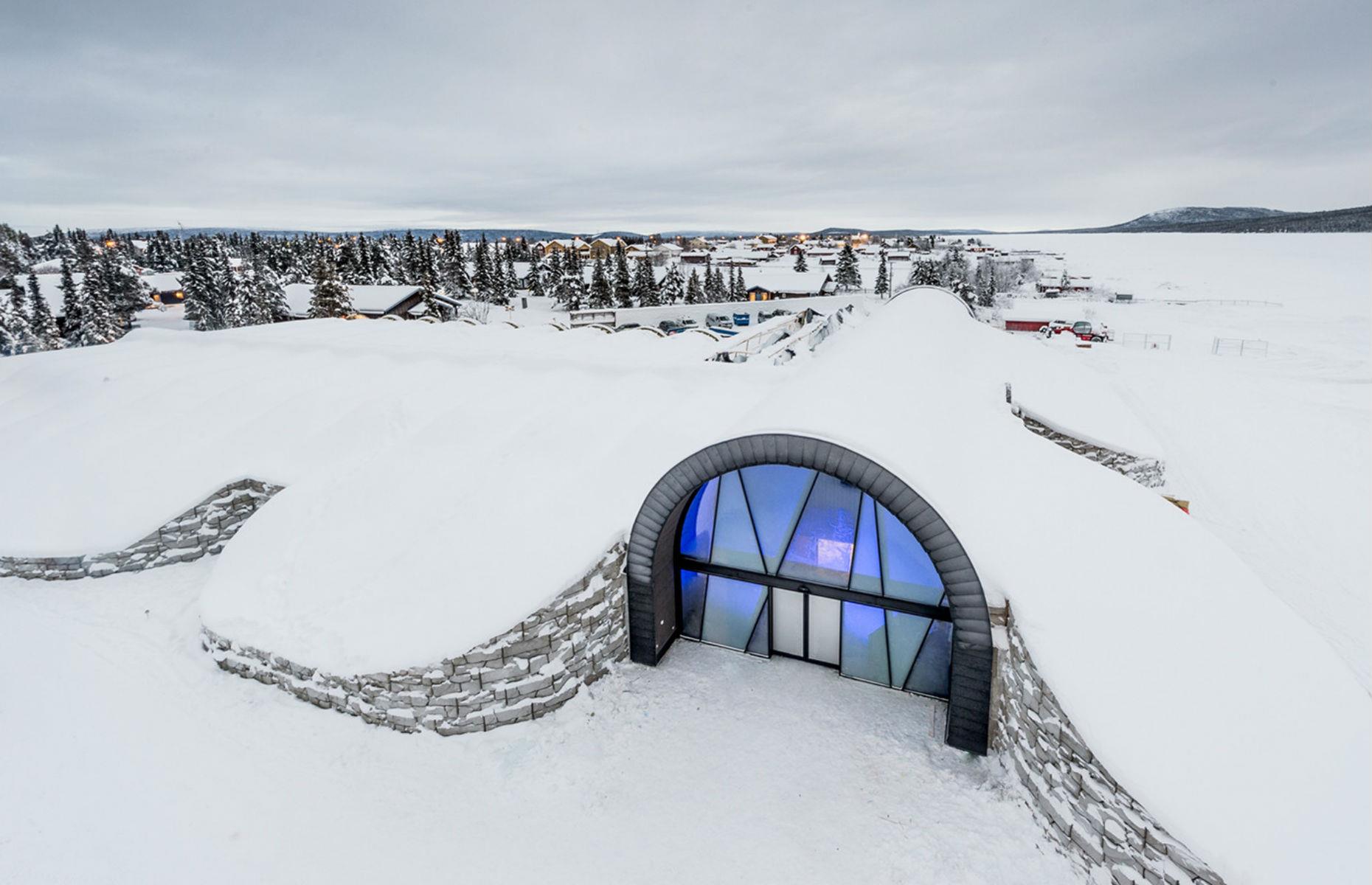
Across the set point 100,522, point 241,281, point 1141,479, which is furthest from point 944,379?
point 241,281

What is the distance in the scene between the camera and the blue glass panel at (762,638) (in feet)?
30.9

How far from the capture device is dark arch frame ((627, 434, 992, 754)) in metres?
7.19

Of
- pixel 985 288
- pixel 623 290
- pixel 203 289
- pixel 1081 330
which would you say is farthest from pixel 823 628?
pixel 203 289

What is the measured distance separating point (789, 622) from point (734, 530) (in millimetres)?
1594

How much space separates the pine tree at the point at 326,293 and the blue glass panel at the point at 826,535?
128ft

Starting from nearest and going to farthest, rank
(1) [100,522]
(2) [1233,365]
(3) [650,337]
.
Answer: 1. (1) [100,522]
2. (3) [650,337]
3. (2) [1233,365]

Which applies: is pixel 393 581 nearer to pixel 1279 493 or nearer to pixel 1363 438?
pixel 1279 493

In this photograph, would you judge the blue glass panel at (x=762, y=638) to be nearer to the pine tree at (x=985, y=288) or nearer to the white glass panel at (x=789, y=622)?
the white glass panel at (x=789, y=622)

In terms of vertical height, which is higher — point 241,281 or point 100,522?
point 241,281

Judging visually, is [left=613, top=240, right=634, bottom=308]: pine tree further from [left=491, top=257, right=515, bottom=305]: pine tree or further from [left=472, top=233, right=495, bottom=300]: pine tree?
[left=472, top=233, right=495, bottom=300]: pine tree

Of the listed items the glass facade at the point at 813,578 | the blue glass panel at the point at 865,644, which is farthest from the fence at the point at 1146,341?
the blue glass panel at the point at 865,644

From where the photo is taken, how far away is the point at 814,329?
20969mm

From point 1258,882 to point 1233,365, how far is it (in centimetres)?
3129

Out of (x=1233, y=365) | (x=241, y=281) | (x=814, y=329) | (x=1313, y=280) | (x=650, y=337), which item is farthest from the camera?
(x=1313, y=280)
